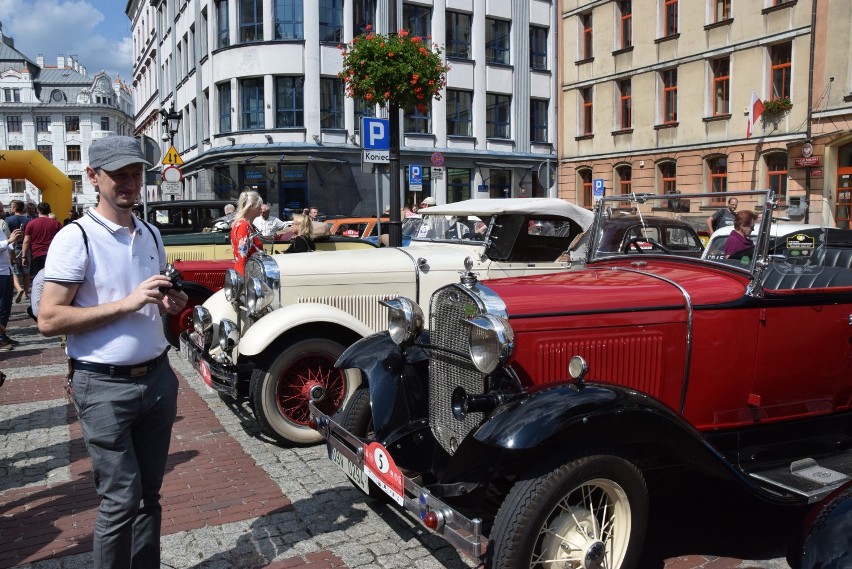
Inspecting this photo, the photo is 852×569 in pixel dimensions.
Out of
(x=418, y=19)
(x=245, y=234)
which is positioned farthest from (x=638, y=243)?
(x=418, y=19)

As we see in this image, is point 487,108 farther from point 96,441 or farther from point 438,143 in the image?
point 96,441

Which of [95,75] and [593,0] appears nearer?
[593,0]

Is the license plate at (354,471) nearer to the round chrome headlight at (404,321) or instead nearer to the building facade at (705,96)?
the round chrome headlight at (404,321)

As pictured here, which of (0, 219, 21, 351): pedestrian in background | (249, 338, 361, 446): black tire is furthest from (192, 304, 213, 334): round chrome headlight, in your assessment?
(0, 219, 21, 351): pedestrian in background

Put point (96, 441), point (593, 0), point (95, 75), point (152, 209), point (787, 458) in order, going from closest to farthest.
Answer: point (96, 441), point (787, 458), point (152, 209), point (593, 0), point (95, 75)

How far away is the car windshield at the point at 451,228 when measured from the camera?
654cm

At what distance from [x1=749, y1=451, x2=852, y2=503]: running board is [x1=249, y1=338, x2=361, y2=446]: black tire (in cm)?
278

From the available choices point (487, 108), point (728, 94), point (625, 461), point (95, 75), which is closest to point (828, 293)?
point (625, 461)

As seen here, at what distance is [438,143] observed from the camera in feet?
94.3

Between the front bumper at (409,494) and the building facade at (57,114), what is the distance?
243 feet

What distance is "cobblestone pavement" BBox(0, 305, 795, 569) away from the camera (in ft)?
11.6

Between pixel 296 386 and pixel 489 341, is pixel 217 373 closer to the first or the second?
pixel 296 386

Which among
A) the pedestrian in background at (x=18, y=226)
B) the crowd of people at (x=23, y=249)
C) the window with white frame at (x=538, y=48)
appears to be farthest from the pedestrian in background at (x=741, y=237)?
the window with white frame at (x=538, y=48)

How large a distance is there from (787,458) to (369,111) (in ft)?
79.4
